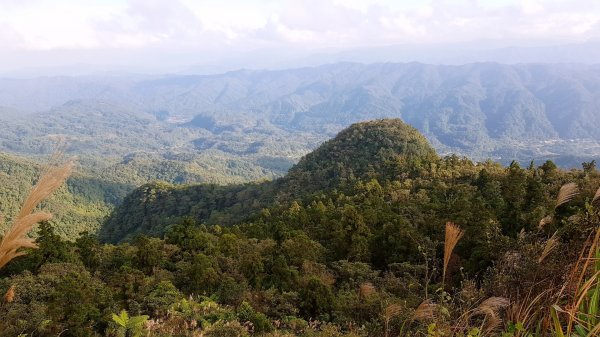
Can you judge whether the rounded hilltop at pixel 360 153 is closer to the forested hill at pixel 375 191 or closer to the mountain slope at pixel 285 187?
the mountain slope at pixel 285 187

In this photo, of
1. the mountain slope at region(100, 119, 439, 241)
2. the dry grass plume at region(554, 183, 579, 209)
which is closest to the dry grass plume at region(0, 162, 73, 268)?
the dry grass plume at region(554, 183, 579, 209)

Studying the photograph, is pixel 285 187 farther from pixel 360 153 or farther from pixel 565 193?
pixel 565 193

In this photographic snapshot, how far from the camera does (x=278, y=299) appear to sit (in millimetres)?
11406

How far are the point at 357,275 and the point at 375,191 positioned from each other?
64.0 ft

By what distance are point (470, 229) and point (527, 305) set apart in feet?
46.9

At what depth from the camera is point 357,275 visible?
15.1 metres

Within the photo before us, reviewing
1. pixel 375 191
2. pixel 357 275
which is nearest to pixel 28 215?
pixel 357 275

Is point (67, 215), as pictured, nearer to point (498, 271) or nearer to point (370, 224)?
point (370, 224)

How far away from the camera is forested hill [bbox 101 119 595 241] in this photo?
2170cm

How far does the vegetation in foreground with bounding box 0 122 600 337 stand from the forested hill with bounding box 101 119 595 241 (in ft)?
0.93

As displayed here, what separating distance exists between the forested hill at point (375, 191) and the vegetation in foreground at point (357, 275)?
285mm

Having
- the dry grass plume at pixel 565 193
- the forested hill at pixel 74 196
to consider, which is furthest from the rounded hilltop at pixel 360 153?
the dry grass plume at pixel 565 193

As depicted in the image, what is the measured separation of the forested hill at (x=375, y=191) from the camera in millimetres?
21703

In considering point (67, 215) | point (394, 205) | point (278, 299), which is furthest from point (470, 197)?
point (67, 215)
